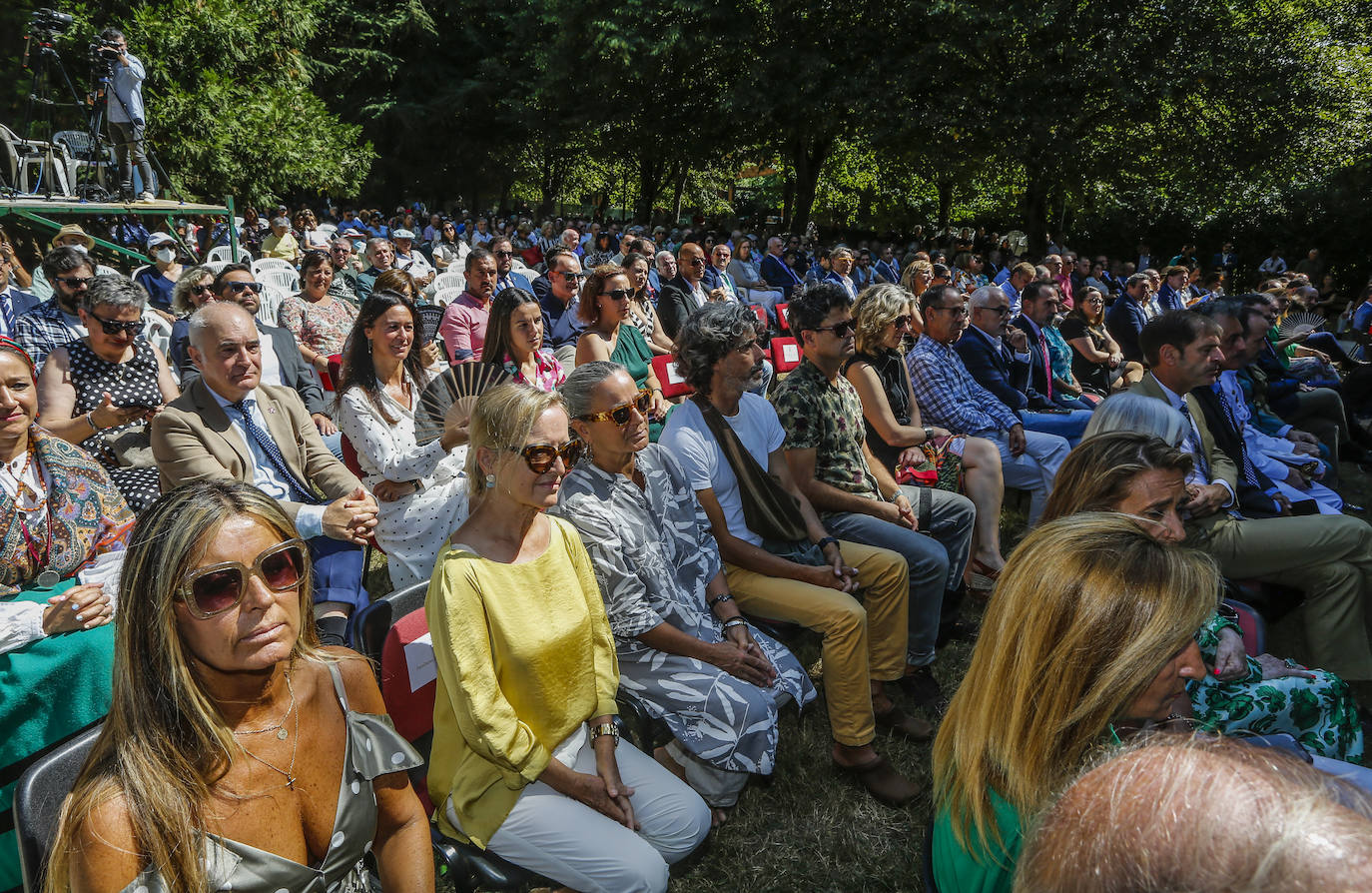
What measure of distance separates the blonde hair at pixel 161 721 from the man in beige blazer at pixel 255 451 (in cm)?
118

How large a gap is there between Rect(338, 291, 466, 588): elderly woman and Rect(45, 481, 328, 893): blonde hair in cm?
158

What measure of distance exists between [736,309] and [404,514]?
163 cm

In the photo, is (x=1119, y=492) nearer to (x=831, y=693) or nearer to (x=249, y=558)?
(x=831, y=693)

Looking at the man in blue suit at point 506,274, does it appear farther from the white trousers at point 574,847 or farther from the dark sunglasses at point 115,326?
the white trousers at point 574,847

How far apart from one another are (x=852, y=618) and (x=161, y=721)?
224 cm

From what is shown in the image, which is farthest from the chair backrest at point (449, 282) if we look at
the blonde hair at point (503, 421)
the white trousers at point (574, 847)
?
the white trousers at point (574, 847)

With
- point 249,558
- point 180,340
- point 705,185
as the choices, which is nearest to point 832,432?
point 249,558

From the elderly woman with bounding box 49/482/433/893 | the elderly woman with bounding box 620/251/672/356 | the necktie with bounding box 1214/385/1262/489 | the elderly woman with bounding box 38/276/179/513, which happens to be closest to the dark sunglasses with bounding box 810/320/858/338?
the necktie with bounding box 1214/385/1262/489

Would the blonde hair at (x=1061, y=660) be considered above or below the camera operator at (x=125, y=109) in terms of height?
below

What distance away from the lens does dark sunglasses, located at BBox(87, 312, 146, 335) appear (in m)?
3.87

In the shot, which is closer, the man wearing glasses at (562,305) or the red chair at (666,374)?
the red chair at (666,374)

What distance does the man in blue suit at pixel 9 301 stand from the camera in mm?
5816

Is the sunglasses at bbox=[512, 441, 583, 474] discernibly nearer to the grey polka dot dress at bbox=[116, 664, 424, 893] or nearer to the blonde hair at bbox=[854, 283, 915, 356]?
the grey polka dot dress at bbox=[116, 664, 424, 893]

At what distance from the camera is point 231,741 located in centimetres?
160
